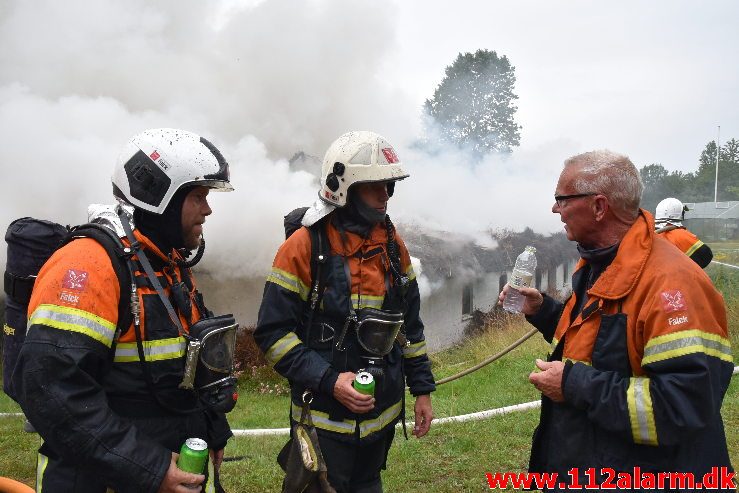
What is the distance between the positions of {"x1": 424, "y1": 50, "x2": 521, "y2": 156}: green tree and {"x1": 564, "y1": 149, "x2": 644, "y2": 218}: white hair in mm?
35621

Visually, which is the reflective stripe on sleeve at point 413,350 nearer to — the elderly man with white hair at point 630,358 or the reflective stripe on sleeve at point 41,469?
the elderly man with white hair at point 630,358

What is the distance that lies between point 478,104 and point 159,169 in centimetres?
4081

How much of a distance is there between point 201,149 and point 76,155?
32.3 ft

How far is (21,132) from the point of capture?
11.0 metres

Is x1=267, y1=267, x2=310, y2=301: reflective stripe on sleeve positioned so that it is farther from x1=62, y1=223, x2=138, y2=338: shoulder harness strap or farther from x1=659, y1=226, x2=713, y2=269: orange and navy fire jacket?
x1=659, y1=226, x2=713, y2=269: orange and navy fire jacket

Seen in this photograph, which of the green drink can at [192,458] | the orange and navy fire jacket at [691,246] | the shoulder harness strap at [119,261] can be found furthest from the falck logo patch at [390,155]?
the orange and navy fire jacket at [691,246]

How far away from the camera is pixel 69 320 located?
171cm

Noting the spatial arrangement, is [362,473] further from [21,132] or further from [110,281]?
[21,132]

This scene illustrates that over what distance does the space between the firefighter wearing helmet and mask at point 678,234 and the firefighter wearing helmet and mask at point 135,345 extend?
15.9ft

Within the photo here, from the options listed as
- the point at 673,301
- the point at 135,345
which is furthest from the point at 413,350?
the point at 135,345

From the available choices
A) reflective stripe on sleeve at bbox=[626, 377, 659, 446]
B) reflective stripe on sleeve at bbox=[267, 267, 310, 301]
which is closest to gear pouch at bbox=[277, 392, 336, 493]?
reflective stripe on sleeve at bbox=[267, 267, 310, 301]

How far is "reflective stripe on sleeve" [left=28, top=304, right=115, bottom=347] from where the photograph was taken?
1.70 meters

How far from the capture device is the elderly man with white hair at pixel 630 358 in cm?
188

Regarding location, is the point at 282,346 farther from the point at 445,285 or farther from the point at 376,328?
the point at 445,285
